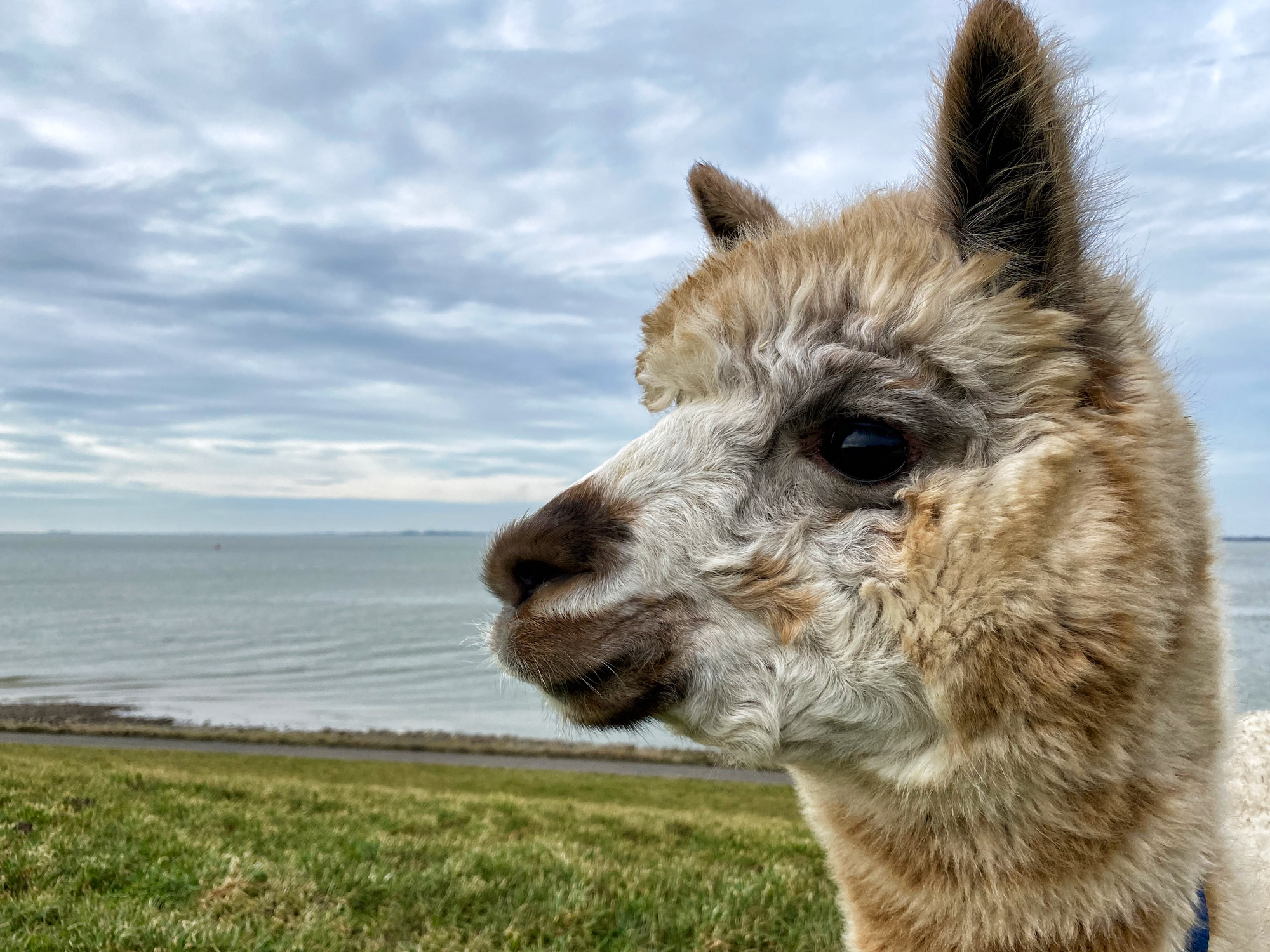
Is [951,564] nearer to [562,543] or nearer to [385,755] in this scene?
[562,543]

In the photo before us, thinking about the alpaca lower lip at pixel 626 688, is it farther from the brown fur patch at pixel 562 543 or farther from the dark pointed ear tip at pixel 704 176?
the dark pointed ear tip at pixel 704 176

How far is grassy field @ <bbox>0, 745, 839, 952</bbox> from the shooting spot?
4418 mm

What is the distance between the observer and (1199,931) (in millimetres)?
2168

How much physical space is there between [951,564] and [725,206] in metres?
1.85

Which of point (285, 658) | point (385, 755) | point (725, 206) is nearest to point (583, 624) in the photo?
point (725, 206)

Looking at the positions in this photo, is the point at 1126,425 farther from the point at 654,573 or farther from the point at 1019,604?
the point at 654,573

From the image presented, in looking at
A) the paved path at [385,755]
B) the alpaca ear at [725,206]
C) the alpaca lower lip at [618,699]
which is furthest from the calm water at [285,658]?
the paved path at [385,755]

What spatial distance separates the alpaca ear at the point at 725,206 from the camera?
127 inches

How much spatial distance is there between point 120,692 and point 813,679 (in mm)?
59193

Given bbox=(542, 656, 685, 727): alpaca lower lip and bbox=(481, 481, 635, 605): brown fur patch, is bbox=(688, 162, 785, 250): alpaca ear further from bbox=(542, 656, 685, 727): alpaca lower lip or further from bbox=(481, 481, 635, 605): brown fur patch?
bbox=(542, 656, 685, 727): alpaca lower lip

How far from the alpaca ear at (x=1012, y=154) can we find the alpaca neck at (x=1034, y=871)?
131cm

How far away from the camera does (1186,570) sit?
2057 millimetres

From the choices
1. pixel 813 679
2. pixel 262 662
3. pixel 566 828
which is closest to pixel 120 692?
pixel 262 662

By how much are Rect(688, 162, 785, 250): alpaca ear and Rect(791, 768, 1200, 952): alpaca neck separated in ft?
6.46
